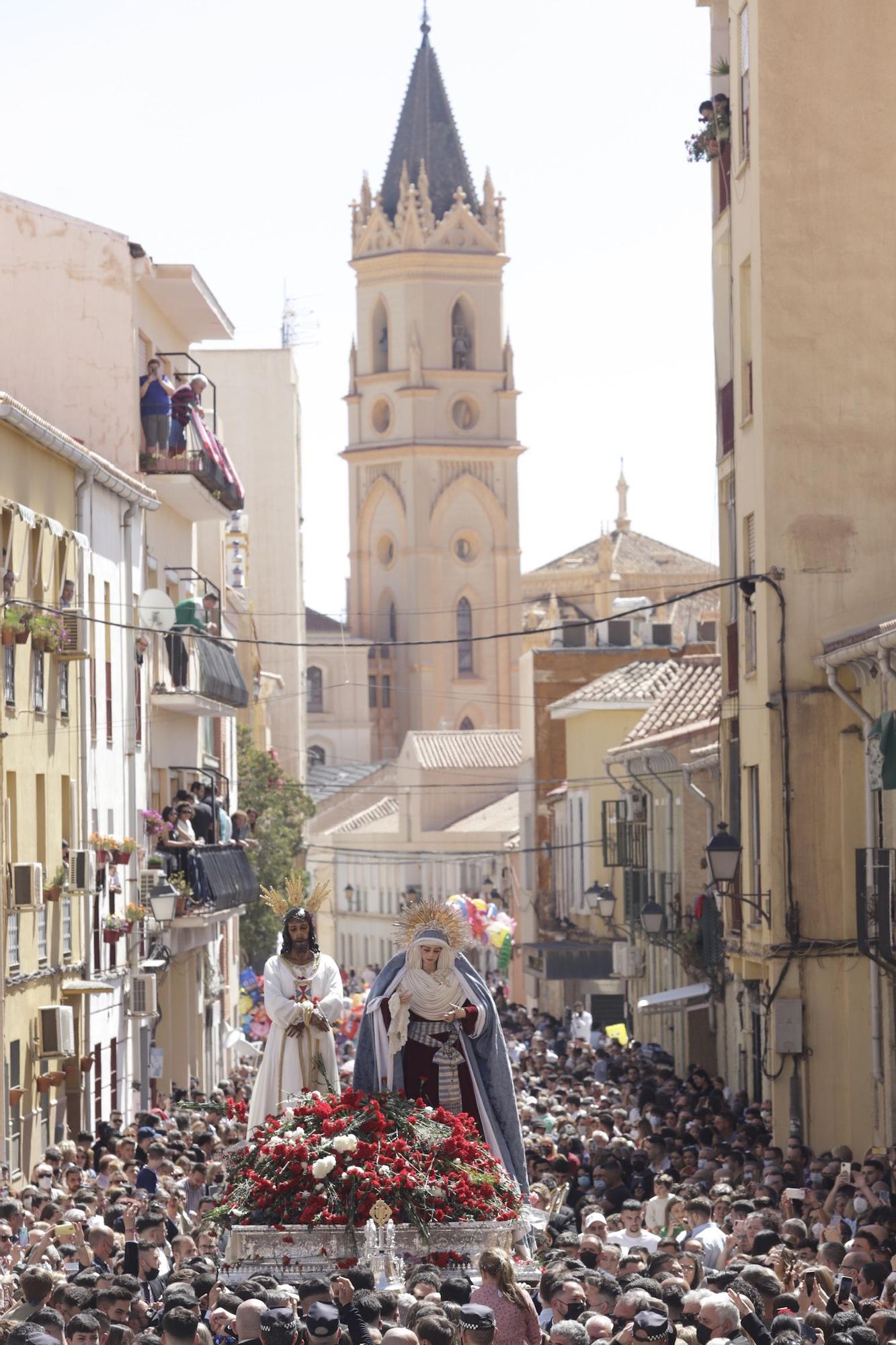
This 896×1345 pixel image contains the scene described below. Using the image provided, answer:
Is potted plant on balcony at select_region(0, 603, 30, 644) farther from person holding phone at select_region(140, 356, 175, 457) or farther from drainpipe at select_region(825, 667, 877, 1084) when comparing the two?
person holding phone at select_region(140, 356, 175, 457)

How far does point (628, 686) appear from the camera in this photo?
53281 millimetres

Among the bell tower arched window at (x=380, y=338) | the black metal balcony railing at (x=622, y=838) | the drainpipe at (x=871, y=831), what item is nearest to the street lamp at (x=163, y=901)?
the drainpipe at (x=871, y=831)

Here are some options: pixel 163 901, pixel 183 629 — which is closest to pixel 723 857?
pixel 163 901

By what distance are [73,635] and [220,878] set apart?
8377mm

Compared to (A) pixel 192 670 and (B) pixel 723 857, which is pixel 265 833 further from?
(B) pixel 723 857

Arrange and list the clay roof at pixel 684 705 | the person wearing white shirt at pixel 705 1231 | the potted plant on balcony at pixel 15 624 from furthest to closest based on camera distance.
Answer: the clay roof at pixel 684 705 < the potted plant on balcony at pixel 15 624 < the person wearing white shirt at pixel 705 1231

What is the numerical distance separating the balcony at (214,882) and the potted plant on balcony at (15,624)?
880 cm

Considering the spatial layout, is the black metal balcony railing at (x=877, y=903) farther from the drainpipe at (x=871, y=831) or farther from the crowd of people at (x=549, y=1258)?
the crowd of people at (x=549, y=1258)

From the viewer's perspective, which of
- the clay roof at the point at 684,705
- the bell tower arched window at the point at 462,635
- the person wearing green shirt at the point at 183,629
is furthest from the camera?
the bell tower arched window at the point at 462,635

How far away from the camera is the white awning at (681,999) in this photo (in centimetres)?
3453

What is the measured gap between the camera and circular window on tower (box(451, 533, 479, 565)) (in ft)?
408

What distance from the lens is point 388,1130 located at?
1352cm

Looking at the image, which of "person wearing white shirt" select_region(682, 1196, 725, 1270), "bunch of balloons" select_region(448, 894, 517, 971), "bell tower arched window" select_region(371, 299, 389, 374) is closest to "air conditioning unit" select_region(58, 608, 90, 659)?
"person wearing white shirt" select_region(682, 1196, 725, 1270)

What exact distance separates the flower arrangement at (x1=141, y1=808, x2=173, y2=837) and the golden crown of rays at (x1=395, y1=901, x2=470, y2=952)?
18.8 metres
